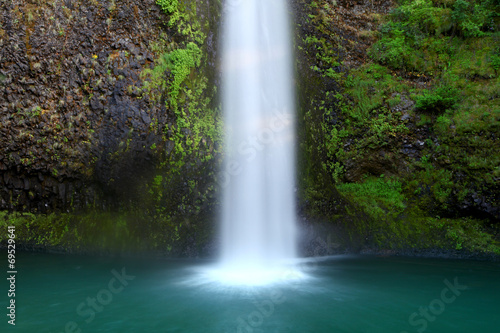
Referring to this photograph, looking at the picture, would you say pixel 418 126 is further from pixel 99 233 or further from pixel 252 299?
pixel 99 233

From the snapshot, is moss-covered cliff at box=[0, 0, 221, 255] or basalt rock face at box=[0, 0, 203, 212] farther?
basalt rock face at box=[0, 0, 203, 212]

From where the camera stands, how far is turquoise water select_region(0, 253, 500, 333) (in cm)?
430

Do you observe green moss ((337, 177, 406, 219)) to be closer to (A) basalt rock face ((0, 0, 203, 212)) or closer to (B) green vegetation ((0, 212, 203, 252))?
(B) green vegetation ((0, 212, 203, 252))

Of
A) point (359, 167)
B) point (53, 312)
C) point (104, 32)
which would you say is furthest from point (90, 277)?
point (359, 167)

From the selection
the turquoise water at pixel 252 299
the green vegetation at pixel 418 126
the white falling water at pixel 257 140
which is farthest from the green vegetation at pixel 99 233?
the green vegetation at pixel 418 126

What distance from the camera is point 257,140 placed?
8211mm

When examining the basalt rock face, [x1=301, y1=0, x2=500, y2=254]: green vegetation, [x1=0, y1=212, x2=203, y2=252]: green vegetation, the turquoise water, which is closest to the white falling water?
[x1=301, y1=0, x2=500, y2=254]: green vegetation

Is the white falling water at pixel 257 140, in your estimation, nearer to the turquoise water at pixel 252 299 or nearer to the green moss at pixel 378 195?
the turquoise water at pixel 252 299

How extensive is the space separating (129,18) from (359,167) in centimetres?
671

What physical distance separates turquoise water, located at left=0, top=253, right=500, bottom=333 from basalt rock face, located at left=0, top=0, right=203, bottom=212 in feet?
5.83

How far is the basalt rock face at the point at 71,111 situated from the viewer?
26.2 ft

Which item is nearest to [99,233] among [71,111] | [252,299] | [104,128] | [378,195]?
[104,128]

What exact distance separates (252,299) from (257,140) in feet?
12.9

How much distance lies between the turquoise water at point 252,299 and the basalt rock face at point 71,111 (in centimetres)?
178
